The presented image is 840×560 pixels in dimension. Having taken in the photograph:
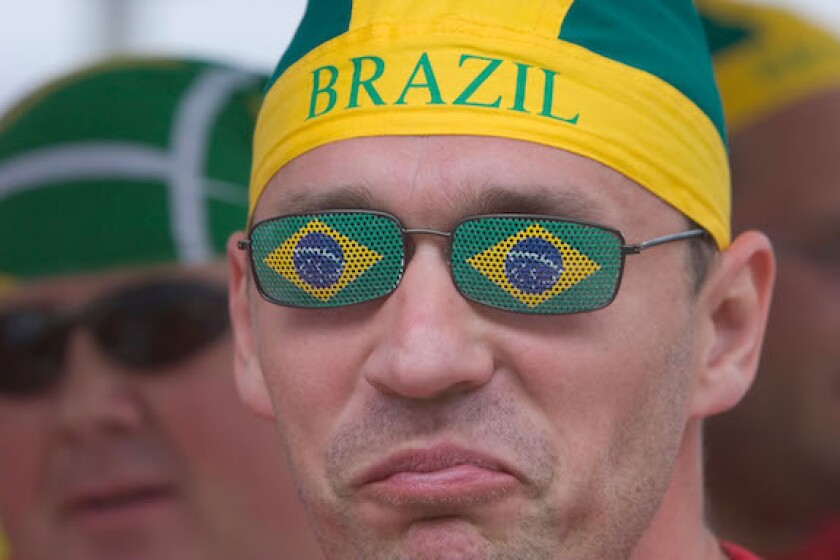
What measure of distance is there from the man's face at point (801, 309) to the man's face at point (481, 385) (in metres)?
1.78

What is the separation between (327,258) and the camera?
2469 mm

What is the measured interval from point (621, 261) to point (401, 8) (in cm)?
54

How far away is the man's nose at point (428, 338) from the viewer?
90.2 inches

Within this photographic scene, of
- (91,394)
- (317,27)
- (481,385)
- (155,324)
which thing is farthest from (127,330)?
(481,385)

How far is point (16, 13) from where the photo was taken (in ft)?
21.2

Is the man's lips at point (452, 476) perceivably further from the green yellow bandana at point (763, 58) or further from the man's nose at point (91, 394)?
the green yellow bandana at point (763, 58)

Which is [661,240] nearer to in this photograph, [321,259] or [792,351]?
[321,259]

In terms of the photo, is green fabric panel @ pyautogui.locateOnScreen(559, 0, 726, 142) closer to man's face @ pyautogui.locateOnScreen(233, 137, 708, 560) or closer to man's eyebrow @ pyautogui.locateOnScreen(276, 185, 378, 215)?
man's face @ pyautogui.locateOnScreen(233, 137, 708, 560)

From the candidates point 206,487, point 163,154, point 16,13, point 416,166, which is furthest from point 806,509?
point 16,13

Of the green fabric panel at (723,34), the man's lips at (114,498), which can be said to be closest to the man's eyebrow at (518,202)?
the man's lips at (114,498)

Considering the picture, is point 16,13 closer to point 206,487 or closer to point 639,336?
point 206,487

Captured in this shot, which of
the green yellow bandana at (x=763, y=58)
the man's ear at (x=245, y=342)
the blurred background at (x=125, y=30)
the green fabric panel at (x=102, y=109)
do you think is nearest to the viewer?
the man's ear at (x=245, y=342)

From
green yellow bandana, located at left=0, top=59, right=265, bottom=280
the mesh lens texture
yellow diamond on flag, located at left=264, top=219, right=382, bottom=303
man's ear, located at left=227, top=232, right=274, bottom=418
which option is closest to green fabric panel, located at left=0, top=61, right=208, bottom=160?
green yellow bandana, located at left=0, top=59, right=265, bottom=280

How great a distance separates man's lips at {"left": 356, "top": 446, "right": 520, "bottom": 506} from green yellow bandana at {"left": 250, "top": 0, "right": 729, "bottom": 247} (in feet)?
1.60
